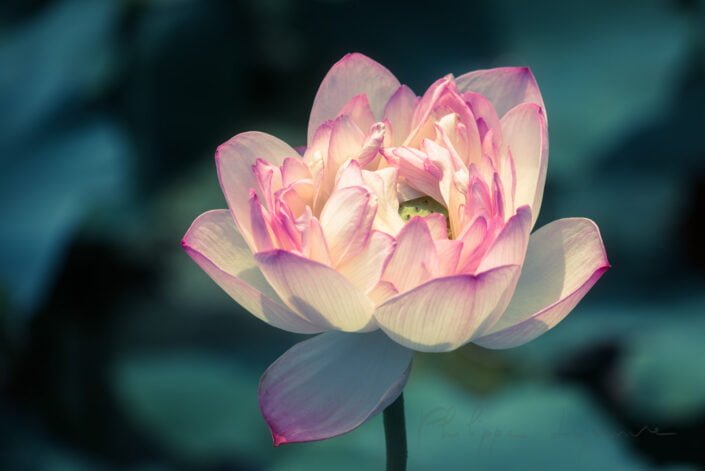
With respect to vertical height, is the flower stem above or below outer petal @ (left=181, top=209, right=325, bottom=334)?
below

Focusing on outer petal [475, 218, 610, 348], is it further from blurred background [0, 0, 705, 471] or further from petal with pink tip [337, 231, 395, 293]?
blurred background [0, 0, 705, 471]

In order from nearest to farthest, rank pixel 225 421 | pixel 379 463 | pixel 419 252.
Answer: pixel 419 252 < pixel 379 463 < pixel 225 421

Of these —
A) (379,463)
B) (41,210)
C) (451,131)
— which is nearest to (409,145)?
(451,131)

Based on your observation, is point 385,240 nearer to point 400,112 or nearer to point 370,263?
point 370,263

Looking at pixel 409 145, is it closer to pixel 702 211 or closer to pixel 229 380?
pixel 229 380

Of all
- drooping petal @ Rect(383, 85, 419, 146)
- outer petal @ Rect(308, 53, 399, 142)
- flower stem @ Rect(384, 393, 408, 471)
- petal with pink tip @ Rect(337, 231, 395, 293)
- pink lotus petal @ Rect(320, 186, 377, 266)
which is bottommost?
flower stem @ Rect(384, 393, 408, 471)

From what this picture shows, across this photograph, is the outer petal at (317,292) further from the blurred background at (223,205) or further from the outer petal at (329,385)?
the blurred background at (223,205)

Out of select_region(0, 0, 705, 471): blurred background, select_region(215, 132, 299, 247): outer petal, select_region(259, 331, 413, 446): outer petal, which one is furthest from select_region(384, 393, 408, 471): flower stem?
select_region(0, 0, 705, 471): blurred background
